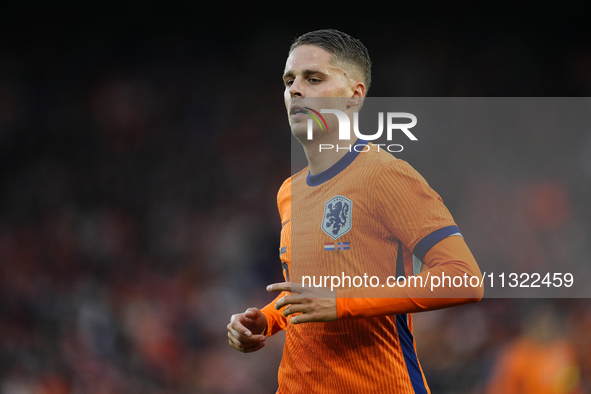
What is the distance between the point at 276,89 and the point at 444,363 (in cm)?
262

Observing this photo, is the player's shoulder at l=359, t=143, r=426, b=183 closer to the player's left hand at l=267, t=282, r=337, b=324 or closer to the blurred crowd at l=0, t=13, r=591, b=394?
the player's left hand at l=267, t=282, r=337, b=324

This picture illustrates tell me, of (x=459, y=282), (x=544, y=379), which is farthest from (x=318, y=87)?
(x=544, y=379)

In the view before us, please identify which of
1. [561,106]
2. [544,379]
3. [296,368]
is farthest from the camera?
[544,379]

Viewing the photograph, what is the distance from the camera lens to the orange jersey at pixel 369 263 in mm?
1146

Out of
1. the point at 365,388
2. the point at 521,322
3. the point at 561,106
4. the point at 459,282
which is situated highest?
the point at 561,106

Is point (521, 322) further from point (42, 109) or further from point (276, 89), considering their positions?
point (42, 109)

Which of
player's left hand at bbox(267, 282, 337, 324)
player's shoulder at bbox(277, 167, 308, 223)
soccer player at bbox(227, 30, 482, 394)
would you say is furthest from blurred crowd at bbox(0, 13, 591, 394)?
player's left hand at bbox(267, 282, 337, 324)

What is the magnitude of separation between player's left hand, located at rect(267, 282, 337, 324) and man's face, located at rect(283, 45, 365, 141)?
1.88 ft

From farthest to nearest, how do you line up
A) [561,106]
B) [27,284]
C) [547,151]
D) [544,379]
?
[27,284]
[544,379]
[561,106]
[547,151]

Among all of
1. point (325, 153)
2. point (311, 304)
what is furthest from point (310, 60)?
point (311, 304)

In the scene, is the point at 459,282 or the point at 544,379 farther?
the point at 544,379

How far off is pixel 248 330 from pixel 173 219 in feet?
8.89

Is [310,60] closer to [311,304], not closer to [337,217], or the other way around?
[337,217]

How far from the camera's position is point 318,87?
1.49m
